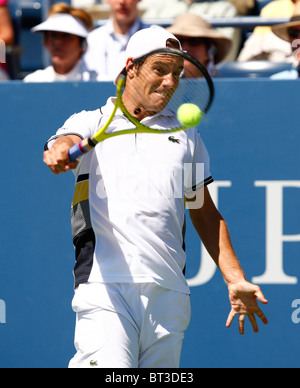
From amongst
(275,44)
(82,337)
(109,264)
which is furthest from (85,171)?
(275,44)

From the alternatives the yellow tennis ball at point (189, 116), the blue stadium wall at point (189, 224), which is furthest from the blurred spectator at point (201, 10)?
the yellow tennis ball at point (189, 116)

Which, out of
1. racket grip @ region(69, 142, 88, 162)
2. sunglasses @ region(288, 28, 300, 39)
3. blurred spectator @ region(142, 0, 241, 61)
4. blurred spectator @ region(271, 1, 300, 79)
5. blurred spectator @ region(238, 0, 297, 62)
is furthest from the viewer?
blurred spectator @ region(142, 0, 241, 61)

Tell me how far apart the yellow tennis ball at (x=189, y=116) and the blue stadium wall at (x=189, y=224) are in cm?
114

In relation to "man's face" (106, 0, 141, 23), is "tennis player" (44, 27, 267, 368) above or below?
below

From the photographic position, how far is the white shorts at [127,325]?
9.62ft

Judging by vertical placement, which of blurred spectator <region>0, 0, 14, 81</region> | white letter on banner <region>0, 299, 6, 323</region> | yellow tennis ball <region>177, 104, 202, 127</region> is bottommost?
white letter on banner <region>0, 299, 6, 323</region>

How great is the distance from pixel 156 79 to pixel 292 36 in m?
2.09

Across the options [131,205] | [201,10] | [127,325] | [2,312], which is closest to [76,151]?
[131,205]

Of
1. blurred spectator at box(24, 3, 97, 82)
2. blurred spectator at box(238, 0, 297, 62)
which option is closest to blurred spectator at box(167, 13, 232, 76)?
blurred spectator at box(24, 3, 97, 82)

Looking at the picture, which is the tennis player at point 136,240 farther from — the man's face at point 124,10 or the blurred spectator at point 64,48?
the man's face at point 124,10

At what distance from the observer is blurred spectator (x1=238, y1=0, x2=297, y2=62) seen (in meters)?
5.63

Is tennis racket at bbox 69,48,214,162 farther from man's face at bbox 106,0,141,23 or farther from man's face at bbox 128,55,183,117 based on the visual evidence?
man's face at bbox 106,0,141,23

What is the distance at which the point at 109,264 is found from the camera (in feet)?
9.96

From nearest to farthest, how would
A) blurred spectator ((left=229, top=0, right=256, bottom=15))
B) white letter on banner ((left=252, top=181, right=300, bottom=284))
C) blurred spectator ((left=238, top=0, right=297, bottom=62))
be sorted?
white letter on banner ((left=252, top=181, right=300, bottom=284)), blurred spectator ((left=238, top=0, right=297, bottom=62)), blurred spectator ((left=229, top=0, right=256, bottom=15))
